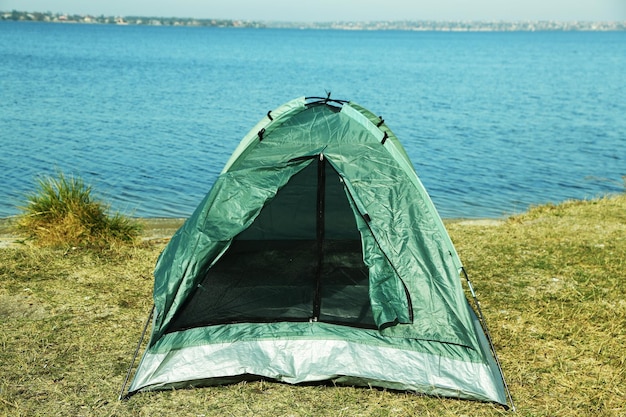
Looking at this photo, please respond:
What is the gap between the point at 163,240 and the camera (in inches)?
377

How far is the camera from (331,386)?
5.20m

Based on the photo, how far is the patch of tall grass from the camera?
28.8ft

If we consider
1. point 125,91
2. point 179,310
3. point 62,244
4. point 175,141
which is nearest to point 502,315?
point 179,310

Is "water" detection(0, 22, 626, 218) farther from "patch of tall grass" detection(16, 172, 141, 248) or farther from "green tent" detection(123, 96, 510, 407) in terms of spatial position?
"green tent" detection(123, 96, 510, 407)

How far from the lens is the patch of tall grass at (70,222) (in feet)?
28.8

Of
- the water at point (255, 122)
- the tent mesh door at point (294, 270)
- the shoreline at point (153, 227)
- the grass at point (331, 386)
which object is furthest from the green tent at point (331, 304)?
the water at point (255, 122)

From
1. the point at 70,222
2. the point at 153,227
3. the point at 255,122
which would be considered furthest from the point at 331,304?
the point at 255,122

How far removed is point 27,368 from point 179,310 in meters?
1.36

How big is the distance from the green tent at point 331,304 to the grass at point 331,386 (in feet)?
0.57

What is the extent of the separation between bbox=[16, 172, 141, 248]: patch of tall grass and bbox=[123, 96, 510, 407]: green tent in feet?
11.6

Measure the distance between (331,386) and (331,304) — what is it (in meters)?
0.70

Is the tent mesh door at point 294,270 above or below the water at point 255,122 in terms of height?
above

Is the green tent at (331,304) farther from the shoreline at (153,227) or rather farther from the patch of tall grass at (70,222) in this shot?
the shoreline at (153,227)

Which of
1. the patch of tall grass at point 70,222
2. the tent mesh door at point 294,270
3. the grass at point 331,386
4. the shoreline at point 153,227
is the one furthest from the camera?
the shoreline at point 153,227
